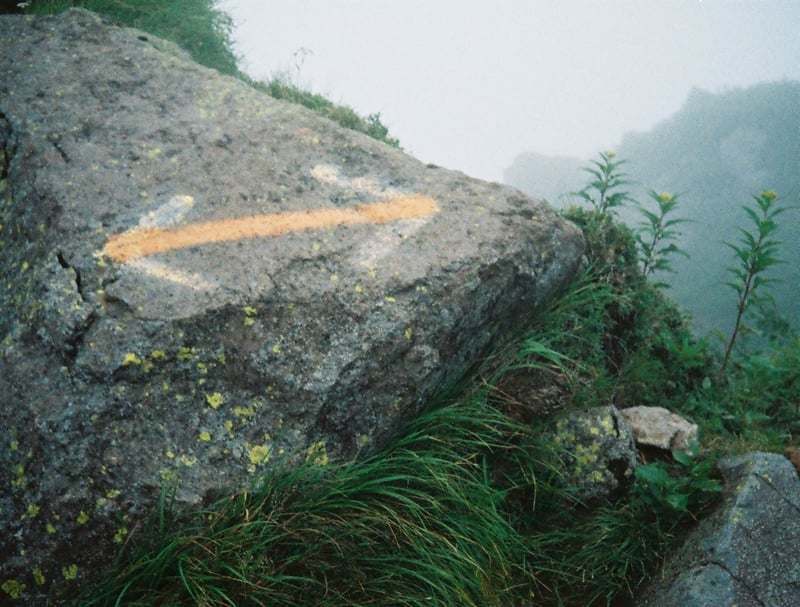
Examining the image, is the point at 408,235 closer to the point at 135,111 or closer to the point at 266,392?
the point at 266,392

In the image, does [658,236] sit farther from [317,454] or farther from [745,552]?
[317,454]

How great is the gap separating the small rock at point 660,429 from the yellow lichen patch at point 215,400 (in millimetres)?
2052

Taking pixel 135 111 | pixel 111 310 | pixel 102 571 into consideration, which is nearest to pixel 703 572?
pixel 102 571

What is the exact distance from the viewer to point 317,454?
1.84 meters

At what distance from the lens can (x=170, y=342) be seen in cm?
172

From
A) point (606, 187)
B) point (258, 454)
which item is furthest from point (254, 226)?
point (606, 187)

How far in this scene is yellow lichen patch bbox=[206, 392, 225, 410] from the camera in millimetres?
1728

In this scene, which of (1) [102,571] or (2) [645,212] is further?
(2) [645,212]

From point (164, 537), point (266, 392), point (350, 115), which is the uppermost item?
point (350, 115)

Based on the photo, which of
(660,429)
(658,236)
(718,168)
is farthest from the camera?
(718,168)

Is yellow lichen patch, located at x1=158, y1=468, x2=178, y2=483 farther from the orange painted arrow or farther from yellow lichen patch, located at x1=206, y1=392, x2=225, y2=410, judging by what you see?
the orange painted arrow

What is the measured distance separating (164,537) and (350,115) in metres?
4.74

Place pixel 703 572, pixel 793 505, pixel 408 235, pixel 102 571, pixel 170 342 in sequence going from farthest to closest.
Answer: pixel 408 235 → pixel 793 505 → pixel 703 572 → pixel 170 342 → pixel 102 571

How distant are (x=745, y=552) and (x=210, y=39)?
659 centimetres
